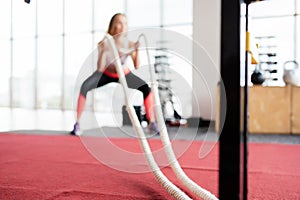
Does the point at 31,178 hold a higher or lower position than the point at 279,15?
lower

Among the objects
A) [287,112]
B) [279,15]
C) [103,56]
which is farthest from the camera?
[279,15]

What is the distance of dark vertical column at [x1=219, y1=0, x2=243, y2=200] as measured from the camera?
58 cm

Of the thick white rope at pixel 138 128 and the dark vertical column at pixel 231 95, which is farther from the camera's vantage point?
the thick white rope at pixel 138 128

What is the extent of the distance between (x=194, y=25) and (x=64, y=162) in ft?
13.3

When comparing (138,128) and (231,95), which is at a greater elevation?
(231,95)

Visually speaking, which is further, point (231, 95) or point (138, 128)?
point (138, 128)

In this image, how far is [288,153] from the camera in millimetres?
2451

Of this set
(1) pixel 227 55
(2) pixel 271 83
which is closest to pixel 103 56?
(1) pixel 227 55

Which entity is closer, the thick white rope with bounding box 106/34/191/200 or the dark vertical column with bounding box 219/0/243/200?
the dark vertical column with bounding box 219/0/243/200

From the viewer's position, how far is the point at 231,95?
0.58 m

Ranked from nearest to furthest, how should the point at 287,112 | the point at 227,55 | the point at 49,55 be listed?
the point at 227,55 < the point at 287,112 < the point at 49,55

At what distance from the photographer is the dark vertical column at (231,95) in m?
0.58

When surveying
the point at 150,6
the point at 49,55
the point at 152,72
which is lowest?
the point at 152,72

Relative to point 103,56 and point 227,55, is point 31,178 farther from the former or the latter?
point 227,55
